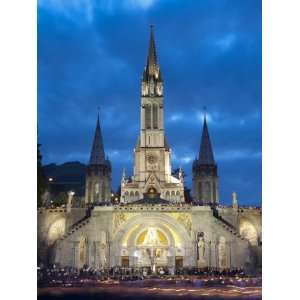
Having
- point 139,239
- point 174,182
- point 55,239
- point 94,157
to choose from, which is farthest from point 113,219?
point 174,182

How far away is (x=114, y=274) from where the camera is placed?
16.2 metres

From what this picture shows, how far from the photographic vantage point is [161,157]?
26719 mm

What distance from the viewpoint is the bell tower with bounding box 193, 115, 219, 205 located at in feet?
74.6

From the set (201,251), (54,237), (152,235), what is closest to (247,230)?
(201,251)

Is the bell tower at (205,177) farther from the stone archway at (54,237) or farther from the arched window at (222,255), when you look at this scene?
the stone archway at (54,237)

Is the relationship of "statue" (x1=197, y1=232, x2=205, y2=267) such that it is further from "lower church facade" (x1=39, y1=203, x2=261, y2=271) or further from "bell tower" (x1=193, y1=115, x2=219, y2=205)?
"bell tower" (x1=193, y1=115, x2=219, y2=205)

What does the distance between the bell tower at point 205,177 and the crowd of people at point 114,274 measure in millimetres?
5146

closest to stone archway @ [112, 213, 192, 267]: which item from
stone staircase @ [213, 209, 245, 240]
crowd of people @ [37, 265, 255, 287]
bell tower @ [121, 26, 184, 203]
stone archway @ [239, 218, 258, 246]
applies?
stone staircase @ [213, 209, 245, 240]

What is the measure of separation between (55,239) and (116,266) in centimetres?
302

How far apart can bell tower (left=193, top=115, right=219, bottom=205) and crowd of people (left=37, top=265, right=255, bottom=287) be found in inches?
203

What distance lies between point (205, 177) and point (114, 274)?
26.3ft

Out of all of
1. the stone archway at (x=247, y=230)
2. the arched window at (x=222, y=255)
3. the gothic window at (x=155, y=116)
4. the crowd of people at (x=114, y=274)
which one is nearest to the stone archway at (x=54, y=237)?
the crowd of people at (x=114, y=274)

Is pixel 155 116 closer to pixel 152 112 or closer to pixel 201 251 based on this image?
pixel 152 112

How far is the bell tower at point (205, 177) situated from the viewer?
74.6 feet
